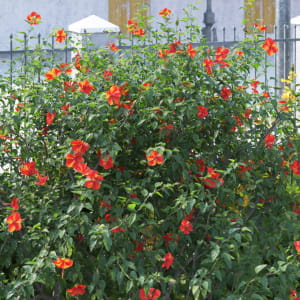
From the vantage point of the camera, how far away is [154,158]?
9.91ft

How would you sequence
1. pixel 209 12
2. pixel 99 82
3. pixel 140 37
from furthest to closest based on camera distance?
pixel 209 12, pixel 140 37, pixel 99 82

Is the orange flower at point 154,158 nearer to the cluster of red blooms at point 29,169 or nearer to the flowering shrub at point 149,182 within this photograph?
the flowering shrub at point 149,182

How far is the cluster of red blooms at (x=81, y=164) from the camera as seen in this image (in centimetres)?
296

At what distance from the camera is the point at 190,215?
3.22m

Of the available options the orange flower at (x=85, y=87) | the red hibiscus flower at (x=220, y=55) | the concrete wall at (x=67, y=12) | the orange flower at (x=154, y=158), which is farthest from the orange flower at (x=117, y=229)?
the concrete wall at (x=67, y=12)

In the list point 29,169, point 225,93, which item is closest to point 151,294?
point 29,169

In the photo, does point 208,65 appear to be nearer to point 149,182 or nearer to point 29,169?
point 149,182

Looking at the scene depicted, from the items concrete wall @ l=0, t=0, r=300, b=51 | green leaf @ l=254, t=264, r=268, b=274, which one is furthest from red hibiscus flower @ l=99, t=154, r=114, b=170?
concrete wall @ l=0, t=0, r=300, b=51

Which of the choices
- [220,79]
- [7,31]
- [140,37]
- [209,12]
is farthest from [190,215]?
[7,31]

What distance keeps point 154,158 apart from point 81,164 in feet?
1.08

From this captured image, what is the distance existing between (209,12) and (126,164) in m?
8.78

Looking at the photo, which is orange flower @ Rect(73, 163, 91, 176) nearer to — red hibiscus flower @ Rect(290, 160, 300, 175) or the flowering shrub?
the flowering shrub

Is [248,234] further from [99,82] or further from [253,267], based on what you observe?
[99,82]

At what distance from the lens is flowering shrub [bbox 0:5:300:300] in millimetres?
3066
